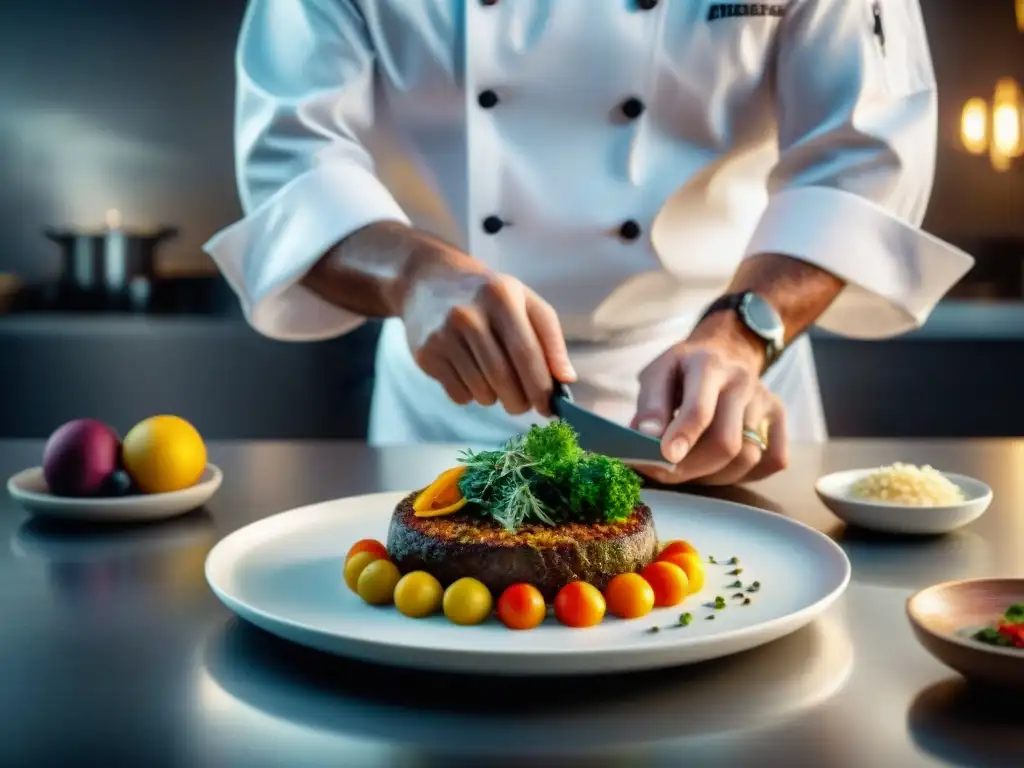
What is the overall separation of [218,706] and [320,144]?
1051mm

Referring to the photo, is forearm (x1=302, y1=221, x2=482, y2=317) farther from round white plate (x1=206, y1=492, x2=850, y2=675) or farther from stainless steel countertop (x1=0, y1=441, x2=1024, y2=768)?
stainless steel countertop (x1=0, y1=441, x2=1024, y2=768)

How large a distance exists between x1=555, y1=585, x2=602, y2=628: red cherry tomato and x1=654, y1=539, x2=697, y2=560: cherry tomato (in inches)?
5.4

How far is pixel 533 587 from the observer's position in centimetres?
95

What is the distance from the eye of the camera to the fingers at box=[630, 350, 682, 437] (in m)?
1.28

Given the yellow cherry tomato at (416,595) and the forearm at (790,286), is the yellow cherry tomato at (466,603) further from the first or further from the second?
the forearm at (790,286)

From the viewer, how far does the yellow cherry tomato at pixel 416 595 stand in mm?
939

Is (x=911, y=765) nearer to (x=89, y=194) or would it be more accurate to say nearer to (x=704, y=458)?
(x=704, y=458)

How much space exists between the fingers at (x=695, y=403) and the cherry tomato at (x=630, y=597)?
0.87ft

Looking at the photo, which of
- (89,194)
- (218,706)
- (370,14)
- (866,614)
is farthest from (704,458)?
(89,194)

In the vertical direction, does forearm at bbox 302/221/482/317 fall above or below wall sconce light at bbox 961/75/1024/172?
below

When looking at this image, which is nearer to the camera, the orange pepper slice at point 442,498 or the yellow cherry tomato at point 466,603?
the yellow cherry tomato at point 466,603

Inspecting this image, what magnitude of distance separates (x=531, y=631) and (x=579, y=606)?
0.04 m

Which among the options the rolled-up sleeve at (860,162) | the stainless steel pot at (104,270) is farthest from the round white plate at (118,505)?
the stainless steel pot at (104,270)

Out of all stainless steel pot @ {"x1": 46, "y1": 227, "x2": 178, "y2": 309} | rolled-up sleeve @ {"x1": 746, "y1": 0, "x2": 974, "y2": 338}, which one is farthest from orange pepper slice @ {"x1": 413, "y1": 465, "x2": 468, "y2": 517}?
stainless steel pot @ {"x1": 46, "y1": 227, "x2": 178, "y2": 309}
